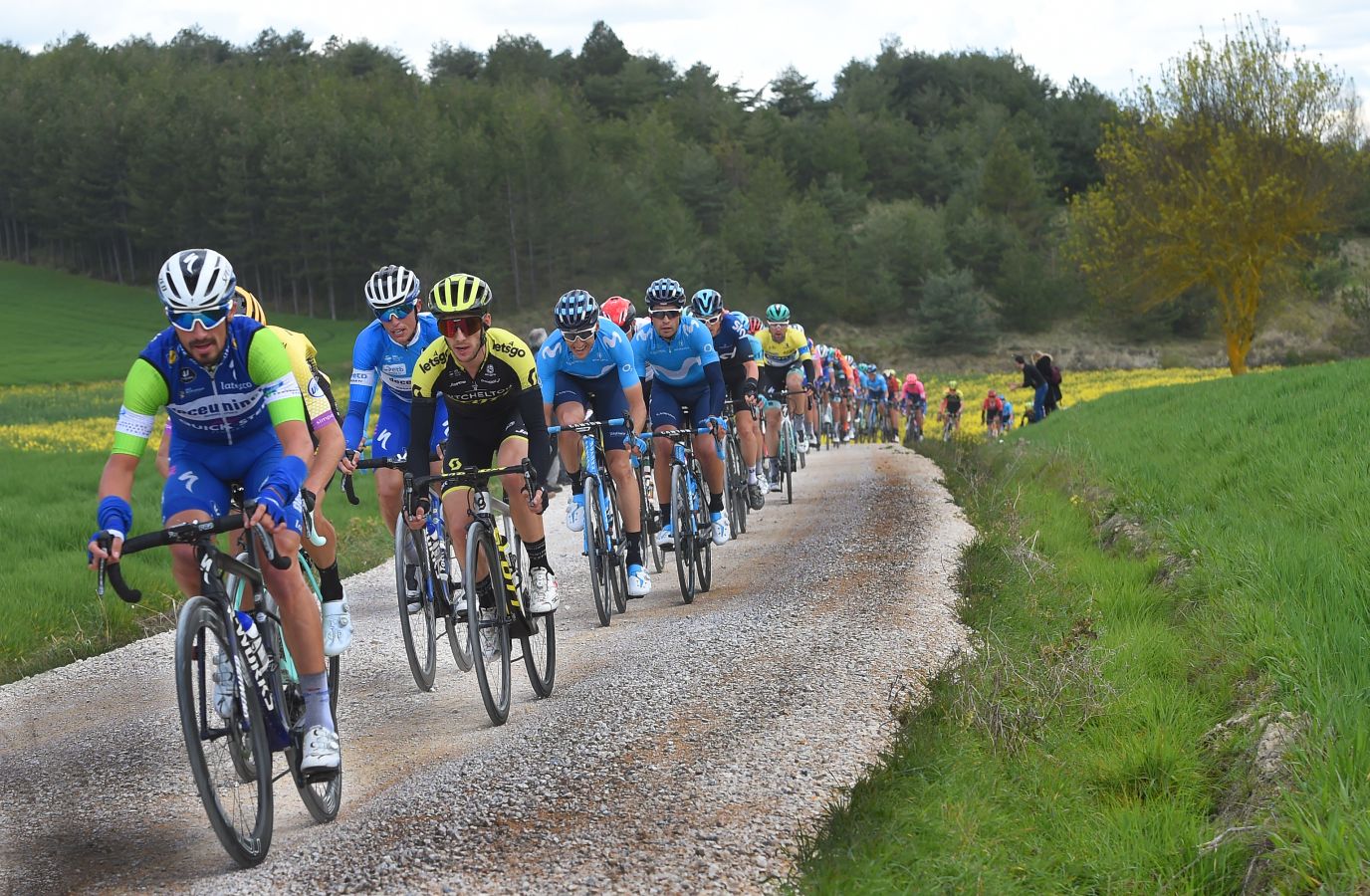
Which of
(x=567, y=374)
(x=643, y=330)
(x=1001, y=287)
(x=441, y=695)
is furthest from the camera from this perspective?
(x=1001, y=287)

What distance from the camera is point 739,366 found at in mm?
15156

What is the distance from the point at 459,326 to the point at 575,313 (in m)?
2.26

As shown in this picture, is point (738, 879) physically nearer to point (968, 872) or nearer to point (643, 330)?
point (968, 872)

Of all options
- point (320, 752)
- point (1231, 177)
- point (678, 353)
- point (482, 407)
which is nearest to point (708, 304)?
point (678, 353)

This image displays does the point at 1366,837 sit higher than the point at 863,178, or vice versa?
the point at 863,178

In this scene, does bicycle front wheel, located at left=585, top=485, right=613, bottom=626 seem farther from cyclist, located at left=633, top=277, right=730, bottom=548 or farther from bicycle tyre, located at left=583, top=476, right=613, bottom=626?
cyclist, located at left=633, top=277, right=730, bottom=548

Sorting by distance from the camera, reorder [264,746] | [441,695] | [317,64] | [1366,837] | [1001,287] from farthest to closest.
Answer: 1. [317,64]
2. [1001,287]
3. [441,695]
4. [264,746]
5. [1366,837]

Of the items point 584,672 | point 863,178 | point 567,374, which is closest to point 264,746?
point 584,672

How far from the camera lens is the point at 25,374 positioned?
6131cm

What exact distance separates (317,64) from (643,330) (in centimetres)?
15909

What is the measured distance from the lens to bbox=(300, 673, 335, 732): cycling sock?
5.57m

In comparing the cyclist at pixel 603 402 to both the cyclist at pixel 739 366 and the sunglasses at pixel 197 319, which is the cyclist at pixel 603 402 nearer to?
the cyclist at pixel 739 366

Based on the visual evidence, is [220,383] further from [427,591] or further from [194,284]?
[427,591]

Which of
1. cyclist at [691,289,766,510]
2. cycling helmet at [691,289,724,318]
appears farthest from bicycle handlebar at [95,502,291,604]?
cycling helmet at [691,289,724,318]
